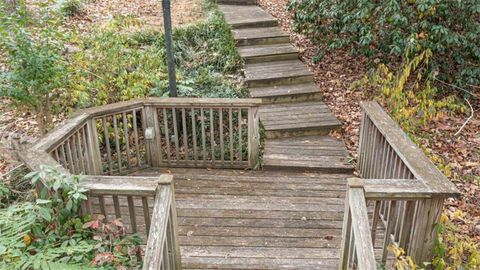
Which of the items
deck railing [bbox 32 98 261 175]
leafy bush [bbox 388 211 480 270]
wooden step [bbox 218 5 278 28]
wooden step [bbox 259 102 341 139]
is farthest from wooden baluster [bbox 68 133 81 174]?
wooden step [bbox 218 5 278 28]

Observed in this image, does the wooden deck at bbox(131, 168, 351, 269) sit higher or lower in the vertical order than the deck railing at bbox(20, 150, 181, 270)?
lower

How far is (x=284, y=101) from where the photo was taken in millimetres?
6184

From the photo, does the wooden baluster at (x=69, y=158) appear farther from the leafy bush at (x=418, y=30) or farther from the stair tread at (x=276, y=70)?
the leafy bush at (x=418, y=30)

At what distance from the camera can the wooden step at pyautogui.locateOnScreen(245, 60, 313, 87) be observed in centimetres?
636

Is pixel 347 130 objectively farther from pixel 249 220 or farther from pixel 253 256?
pixel 253 256

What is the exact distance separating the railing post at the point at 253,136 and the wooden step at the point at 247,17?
353 cm

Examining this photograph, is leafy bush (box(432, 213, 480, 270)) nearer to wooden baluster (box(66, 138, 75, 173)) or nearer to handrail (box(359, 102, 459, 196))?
handrail (box(359, 102, 459, 196))

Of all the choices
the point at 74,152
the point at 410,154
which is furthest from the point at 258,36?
the point at 410,154

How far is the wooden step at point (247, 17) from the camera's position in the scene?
7.73 m

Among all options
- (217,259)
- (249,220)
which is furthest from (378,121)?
(217,259)

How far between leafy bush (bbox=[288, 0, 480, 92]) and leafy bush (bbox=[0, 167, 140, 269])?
13.9 ft

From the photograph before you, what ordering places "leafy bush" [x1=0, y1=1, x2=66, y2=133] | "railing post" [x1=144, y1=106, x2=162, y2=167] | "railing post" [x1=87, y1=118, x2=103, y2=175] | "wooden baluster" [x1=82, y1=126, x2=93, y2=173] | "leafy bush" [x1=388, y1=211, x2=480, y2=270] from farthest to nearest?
1. "railing post" [x1=144, y1=106, x2=162, y2=167]
2. "railing post" [x1=87, y1=118, x2=103, y2=175]
3. "wooden baluster" [x1=82, y1=126, x2=93, y2=173]
4. "leafy bush" [x1=0, y1=1, x2=66, y2=133]
5. "leafy bush" [x1=388, y1=211, x2=480, y2=270]

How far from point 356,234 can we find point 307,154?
2.75 m

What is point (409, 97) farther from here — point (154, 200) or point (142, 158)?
point (154, 200)
